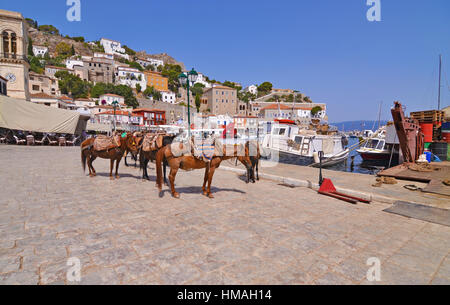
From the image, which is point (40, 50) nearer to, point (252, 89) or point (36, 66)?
point (36, 66)

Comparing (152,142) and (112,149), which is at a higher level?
(152,142)

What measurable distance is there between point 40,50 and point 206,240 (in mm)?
150169

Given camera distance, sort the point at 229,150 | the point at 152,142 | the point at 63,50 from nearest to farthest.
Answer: the point at 229,150, the point at 152,142, the point at 63,50

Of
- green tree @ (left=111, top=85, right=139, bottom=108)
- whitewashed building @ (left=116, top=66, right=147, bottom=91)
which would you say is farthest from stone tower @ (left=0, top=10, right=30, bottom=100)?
whitewashed building @ (left=116, top=66, right=147, bottom=91)

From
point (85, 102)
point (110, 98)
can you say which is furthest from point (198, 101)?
point (85, 102)

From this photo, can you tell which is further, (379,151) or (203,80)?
(203,80)

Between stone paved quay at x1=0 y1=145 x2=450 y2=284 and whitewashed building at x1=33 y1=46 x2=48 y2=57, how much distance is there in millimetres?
143159

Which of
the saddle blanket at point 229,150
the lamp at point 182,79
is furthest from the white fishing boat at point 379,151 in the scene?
the saddle blanket at point 229,150

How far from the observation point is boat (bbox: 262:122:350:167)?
19669 millimetres

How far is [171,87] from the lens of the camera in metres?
122

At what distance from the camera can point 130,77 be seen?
341 ft

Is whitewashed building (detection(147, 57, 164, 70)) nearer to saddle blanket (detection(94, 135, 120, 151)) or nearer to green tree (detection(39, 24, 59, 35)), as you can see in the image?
green tree (detection(39, 24, 59, 35))

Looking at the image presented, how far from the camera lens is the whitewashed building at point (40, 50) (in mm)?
110250
